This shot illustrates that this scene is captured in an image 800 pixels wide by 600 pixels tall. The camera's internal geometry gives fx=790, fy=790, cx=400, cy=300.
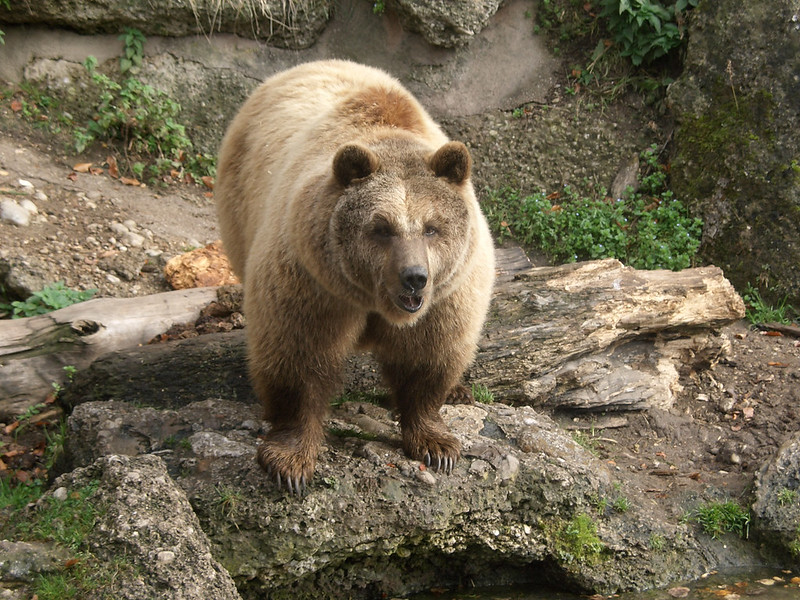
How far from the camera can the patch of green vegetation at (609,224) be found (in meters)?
7.83

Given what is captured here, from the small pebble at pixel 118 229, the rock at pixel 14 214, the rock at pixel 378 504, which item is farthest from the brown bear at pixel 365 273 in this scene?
the rock at pixel 14 214

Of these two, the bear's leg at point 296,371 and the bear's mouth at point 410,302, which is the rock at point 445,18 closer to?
the bear's leg at point 296,371

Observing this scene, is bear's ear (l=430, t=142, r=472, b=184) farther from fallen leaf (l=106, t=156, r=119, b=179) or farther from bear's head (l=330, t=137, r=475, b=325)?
fallen leaf (l=106, t=156, r=119, b=179)

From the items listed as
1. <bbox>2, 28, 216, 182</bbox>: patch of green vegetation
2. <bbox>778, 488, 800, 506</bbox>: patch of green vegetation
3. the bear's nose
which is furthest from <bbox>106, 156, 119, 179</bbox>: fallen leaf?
<bbox>778, 488, 800, 506</bbox>: patch of green vegetation

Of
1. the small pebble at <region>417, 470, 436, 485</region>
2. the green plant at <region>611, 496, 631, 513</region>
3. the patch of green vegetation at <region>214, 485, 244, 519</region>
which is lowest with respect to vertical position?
the patch of green vegetation at <region>214, 485, 244, 519</region>

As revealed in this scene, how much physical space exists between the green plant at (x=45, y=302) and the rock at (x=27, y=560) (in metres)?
3.41

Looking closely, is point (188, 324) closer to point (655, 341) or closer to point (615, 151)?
point (655, 341)

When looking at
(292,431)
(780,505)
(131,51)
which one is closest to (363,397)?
(292,431)

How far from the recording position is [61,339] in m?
5.55

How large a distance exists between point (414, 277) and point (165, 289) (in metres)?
4.54

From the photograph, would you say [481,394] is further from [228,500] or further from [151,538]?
[151,538]

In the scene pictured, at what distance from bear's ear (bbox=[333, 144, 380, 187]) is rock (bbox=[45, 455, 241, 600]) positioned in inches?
64.2

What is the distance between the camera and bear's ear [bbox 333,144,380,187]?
145 inches

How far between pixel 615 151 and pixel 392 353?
5.40 metres
